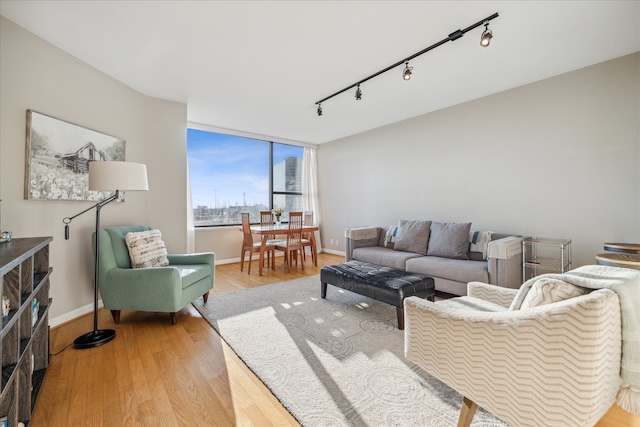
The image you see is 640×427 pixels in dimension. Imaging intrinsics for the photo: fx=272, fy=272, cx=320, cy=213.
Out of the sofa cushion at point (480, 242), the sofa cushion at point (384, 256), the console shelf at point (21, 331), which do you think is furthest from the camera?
the sofa cushion at point (384, 256)

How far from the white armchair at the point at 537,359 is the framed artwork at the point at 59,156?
3.23m

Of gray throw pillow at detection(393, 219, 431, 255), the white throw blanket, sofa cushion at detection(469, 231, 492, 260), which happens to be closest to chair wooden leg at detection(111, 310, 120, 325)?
the white throw blanket

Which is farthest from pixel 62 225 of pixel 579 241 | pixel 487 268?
pixel 579 241

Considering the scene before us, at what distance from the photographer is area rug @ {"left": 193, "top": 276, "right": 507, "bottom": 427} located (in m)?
1.44

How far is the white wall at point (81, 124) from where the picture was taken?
2.17 metres

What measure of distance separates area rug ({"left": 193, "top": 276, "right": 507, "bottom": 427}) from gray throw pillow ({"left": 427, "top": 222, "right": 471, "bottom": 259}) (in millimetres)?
1233

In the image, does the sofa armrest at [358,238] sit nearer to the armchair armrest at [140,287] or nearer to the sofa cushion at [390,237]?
the sofa cushion at [390,237]

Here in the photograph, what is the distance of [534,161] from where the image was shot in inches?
130

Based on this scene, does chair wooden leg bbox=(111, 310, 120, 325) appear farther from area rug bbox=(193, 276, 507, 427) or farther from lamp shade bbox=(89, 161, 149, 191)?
lamp shade bbox=(89, 161, 149, 191)

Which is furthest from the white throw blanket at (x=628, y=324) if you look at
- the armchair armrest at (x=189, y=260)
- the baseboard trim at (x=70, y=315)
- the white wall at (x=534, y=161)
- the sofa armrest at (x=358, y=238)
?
the baseboard trim at (x=70, y=315)

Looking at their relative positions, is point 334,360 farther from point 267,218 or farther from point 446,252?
point 267,218

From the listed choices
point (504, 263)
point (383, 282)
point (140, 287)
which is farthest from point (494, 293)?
point (140, 287)

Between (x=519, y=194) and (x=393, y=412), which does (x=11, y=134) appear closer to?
(x=393, y=412)

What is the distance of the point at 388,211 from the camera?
5000mm
